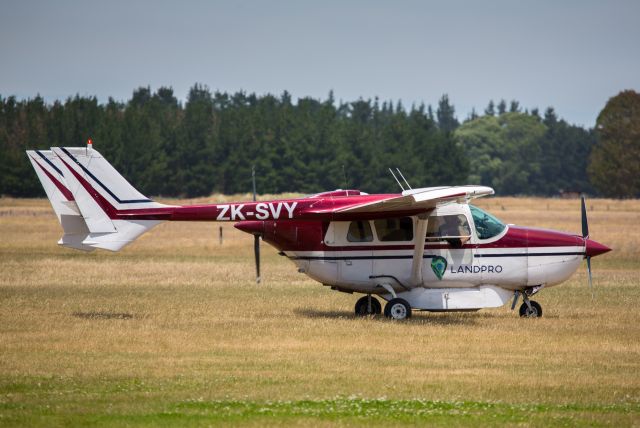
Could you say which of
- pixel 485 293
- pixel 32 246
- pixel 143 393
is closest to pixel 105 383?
pixel 143 393

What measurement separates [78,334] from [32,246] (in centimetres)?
2466

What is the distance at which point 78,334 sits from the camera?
675 inches

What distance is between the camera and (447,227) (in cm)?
1952

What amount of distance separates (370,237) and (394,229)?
49 centimetres

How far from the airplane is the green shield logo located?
0.02 m

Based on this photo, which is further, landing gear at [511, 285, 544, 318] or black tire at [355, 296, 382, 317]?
black tire at [355, 296, 382, 317]

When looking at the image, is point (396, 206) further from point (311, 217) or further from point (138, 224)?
point (138, 224)

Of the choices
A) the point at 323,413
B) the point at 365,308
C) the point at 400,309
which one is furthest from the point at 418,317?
the point at 323,413

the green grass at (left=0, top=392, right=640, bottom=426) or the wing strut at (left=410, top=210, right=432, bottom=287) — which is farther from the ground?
the wing strut at (left=410, top=210, right=432, bottom=287)

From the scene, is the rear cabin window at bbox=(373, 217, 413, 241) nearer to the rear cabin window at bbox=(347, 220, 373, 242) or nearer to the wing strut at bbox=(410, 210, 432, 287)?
the rear cabin window at bbox=(347, 220, 373, 242)

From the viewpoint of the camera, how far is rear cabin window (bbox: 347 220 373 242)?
64.5 feet

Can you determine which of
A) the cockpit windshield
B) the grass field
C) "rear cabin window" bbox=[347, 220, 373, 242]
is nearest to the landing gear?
the grass field

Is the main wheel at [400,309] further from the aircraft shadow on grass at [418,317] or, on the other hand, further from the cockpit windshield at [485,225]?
the cockpit windshield at [485,225]

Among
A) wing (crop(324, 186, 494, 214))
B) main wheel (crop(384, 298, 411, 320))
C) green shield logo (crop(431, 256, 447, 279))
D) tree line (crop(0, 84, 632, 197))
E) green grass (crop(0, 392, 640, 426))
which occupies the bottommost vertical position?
green grass (crop(0, 392, 640, 426))
